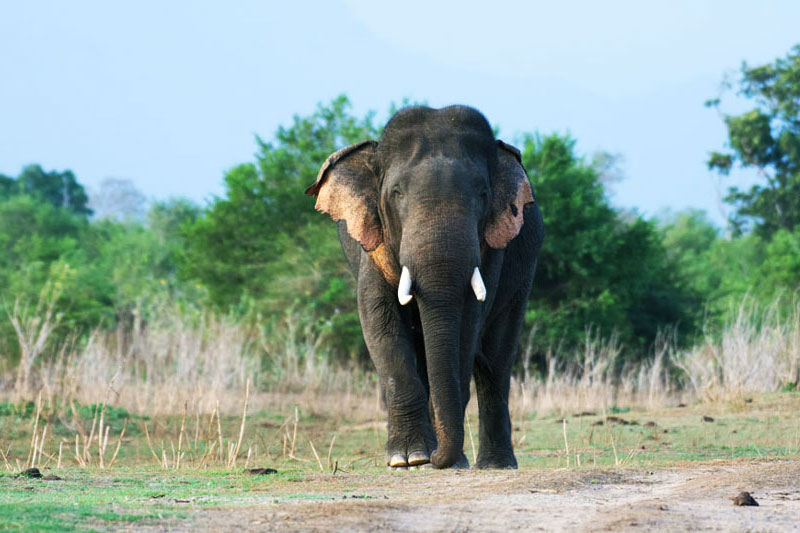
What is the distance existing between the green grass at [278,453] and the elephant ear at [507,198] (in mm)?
1744

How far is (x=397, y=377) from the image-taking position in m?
8.20

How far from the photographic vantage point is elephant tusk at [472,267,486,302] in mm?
7808

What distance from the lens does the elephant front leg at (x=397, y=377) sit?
8.11 m

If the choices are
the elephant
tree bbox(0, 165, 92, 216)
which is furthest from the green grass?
tree bbox(0, 165, 92, 216)

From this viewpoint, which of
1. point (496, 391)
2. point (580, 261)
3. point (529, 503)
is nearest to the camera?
point (529, 503)

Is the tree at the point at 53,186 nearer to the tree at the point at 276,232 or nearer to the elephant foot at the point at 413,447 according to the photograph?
the tree at the point at 276,232

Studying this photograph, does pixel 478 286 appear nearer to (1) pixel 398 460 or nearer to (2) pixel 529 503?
(1) pixel 398 460

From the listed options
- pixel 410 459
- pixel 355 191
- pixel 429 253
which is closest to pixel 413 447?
pixel 410 459

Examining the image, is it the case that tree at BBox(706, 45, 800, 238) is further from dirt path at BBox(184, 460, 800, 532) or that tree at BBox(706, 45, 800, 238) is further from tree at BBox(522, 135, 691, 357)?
dirt path at BBox(184, 460, 800, 532)

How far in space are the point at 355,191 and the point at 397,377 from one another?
1.47m

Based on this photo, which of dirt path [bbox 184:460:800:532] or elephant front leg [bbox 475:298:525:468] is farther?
elephant front leg [bbox 475:298:525:468]

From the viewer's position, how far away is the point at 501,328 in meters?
9.74

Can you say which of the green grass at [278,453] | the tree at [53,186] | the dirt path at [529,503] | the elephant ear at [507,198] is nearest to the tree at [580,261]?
the green grass at [278,453]

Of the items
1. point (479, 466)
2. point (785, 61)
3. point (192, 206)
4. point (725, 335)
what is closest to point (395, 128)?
point (479, 466)
